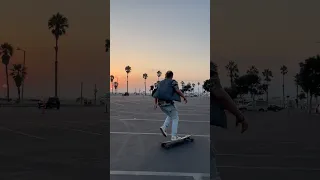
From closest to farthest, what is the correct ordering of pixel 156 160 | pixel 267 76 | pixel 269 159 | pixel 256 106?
pixel 156 160
pixel 269 159
pixel 256 106
pixel 267 76

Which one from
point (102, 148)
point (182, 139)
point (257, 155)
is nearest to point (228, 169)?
point (257, 155)

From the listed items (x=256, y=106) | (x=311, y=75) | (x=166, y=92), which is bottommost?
(x=256, y=106)

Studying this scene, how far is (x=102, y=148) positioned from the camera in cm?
978

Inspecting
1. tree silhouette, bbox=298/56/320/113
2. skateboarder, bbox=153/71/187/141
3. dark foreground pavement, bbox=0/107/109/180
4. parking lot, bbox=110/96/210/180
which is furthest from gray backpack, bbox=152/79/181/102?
tree silhouette, bbox=298/56/320/113

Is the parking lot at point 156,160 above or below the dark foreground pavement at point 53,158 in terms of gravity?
above

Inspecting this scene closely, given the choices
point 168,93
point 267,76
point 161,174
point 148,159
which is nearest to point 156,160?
point 148,159

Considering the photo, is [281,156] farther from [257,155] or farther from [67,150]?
[67,150]

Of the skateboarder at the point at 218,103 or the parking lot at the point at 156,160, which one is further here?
the parking lot at the point at 156,160

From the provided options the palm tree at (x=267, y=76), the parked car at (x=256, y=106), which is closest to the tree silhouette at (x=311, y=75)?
the parked car at (x=256, y=106)

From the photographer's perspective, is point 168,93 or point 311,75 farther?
point 311,75

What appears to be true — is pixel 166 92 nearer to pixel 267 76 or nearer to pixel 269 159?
pixel 269 159

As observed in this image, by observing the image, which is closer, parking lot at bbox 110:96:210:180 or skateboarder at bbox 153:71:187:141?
parking lot at bbox 110:96:210:180

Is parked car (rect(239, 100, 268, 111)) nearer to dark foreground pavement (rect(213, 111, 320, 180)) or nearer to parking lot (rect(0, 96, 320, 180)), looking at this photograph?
dark foreground pavement (rect(213, 111, 320, 180))

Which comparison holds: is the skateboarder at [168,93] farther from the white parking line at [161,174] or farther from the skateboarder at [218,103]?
the skateboarder at [218,103]
